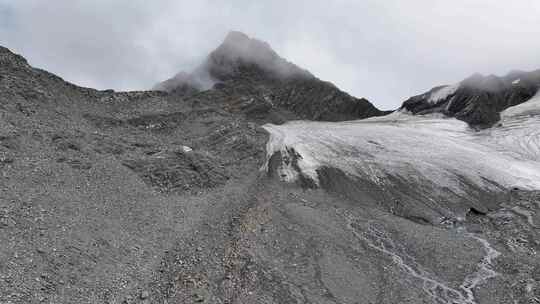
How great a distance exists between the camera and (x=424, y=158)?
160 feet

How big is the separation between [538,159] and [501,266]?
106 feet

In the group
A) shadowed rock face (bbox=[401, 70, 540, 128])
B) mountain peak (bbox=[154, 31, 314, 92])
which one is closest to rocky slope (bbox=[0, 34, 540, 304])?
shadowed rock face (bbox=[401, 70, 540, 128])

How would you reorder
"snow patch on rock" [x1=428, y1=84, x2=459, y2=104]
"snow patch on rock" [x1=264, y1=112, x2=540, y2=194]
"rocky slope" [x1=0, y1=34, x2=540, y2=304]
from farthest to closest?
"snow patch on rock" [x1=428, y1=84, x2=459, y2=104]
"snow patch on rock" [x1=264, y1=112, x2=540, y2=194]
"rocky slope" [x1=0, y1=34, x2=540, y2=304]

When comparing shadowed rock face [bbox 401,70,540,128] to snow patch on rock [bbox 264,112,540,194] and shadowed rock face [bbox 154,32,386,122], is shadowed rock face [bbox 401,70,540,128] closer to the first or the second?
shadowed rock face [bbox 154,32,386,122]

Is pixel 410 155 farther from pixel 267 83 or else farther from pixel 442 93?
pixel 442 93

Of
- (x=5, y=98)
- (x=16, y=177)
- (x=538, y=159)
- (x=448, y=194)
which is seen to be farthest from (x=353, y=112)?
(x=16, y=177)

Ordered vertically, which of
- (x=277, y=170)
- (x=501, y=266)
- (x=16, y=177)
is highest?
(x=16, y=177)

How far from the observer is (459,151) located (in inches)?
2071

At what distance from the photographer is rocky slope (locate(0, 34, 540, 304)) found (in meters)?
19.9

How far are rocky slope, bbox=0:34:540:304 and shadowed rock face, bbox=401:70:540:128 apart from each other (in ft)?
78.0

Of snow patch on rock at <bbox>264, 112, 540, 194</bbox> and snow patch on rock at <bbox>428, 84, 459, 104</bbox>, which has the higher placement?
snow patch on rock at <bbox>428, 84, 459, 104</bbox>

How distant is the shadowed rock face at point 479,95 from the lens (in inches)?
2901

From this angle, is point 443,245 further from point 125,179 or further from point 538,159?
point 538,159

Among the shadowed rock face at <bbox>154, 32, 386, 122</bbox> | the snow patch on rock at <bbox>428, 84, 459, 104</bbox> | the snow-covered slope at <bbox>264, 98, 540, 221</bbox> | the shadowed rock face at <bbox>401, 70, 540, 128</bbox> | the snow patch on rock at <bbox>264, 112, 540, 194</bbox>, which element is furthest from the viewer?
the snow patch on rock at <bbox>428, 84, 459, 104</bbox>
